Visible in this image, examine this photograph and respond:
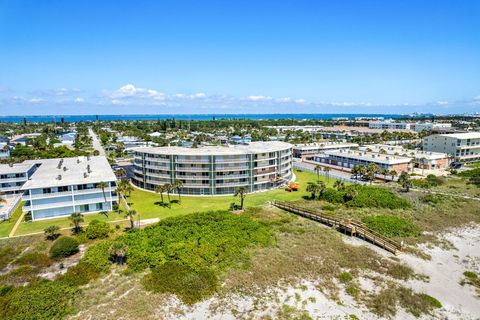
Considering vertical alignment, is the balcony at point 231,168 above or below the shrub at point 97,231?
above

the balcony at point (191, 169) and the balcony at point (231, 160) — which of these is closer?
the balcony at point (191, 169)

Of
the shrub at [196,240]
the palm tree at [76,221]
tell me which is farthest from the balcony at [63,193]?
the shrub at [196,240]

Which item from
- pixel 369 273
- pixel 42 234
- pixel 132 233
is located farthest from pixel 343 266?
pixel 42 234

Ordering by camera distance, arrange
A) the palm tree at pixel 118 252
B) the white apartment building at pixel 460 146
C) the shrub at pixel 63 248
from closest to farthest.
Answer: the palm tree at pixel 118 252 → the shrub at pixel 63 248 → the white apartment building at pixel 460 146

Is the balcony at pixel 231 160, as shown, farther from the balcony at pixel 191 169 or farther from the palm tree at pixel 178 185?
the palm tree at pixel 178 185

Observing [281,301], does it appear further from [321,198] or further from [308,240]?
[321,198]

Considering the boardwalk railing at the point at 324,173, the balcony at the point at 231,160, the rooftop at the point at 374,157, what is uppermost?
the balcony at the point at 231,160

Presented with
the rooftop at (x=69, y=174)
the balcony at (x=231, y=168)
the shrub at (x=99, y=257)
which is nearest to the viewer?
the shrub at (x=99, y=257)
